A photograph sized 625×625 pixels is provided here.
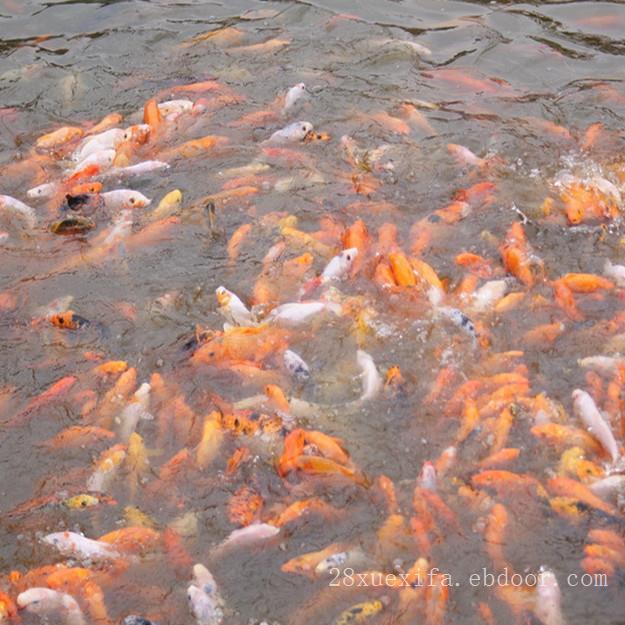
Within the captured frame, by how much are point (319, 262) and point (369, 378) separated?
5.36ft

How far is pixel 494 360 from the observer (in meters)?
7.24

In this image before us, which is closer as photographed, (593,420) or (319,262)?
(593,420)

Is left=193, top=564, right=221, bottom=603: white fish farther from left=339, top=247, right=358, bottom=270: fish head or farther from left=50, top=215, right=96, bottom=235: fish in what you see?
left=50, top=215, right=96, bottom=235: fish

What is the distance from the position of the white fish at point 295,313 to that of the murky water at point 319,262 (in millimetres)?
130

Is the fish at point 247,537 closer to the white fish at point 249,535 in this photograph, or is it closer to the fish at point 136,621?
the white fish at point 249,535

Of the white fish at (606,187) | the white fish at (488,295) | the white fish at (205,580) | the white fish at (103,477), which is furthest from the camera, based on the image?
the white fish at (606,187)

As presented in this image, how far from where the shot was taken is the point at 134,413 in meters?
6.88

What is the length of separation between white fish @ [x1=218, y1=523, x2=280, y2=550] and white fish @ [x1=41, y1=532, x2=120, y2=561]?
0.78m

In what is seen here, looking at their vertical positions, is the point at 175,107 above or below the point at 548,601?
above

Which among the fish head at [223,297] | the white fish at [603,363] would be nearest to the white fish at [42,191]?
the fish head at [223,297]

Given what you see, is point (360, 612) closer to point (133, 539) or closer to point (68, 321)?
point (133, 539)

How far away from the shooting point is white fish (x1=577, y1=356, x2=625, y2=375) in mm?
7125

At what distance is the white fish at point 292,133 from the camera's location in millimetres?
9844

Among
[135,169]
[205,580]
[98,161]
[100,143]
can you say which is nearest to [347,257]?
[135,169]
